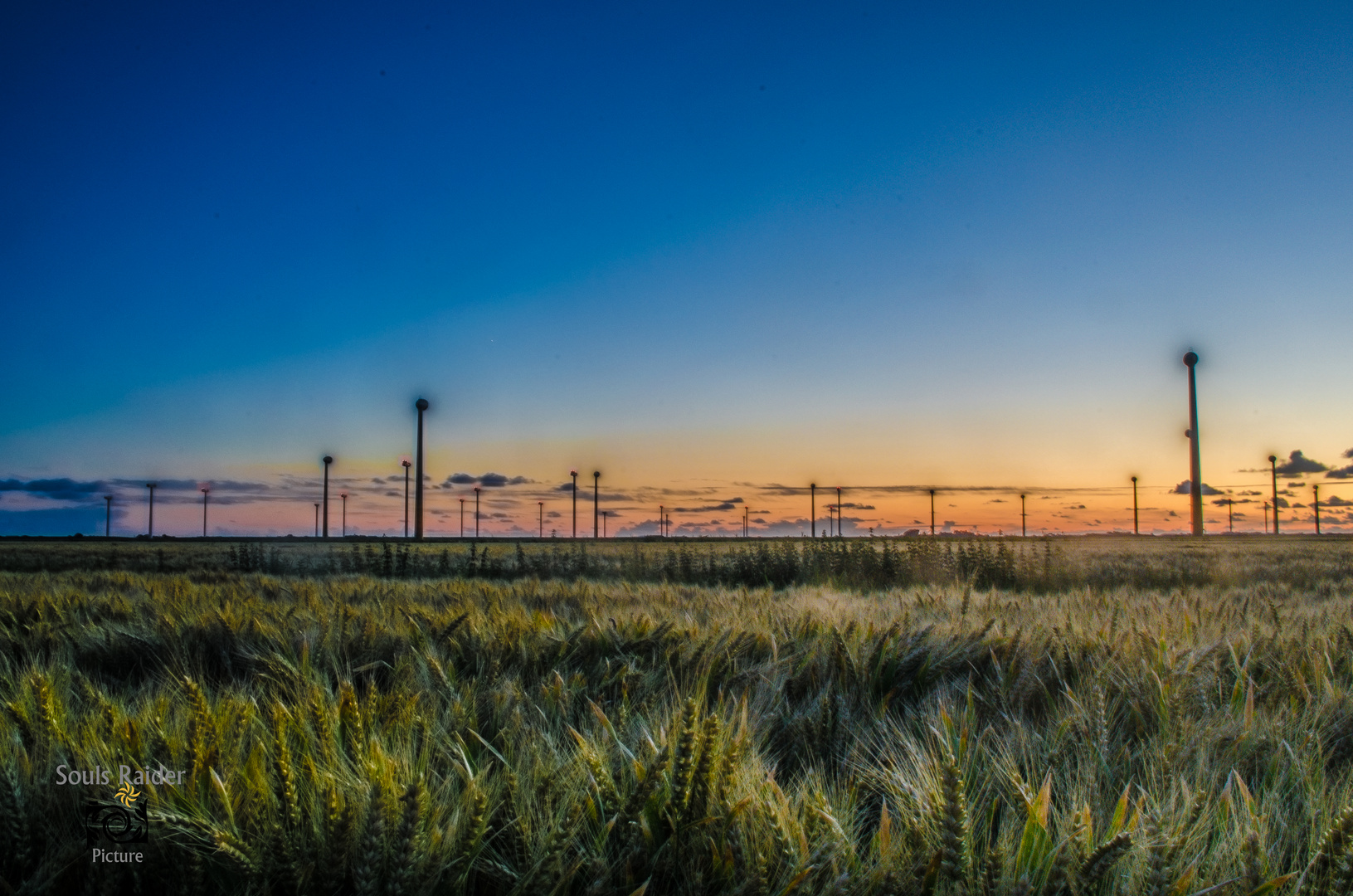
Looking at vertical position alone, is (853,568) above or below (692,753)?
below

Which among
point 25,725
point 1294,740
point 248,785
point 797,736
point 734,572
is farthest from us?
point 734,572

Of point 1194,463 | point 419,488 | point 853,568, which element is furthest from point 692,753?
A: point 1194,463

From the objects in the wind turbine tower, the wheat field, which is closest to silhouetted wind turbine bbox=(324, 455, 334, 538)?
the wind turbine tower

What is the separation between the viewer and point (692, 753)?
1499 millimetres

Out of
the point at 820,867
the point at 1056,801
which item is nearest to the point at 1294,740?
the point at 1056,801

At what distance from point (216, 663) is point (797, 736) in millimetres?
3417

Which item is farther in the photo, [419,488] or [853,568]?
[419,488]

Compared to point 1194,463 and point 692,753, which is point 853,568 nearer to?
point 692,753

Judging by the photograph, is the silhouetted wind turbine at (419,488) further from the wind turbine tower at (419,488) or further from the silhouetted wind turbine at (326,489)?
the silhouetted wind turbine at (326,489)

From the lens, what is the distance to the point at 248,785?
5.28ft

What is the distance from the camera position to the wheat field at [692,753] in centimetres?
138

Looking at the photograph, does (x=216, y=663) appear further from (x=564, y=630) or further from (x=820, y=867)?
(x=820, y=867)

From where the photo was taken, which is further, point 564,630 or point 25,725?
point 564,630

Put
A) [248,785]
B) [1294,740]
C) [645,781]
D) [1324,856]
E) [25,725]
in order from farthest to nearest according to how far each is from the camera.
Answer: [1294,740]
[25,725]
[248,785]
[645,781]
[1324,856]
